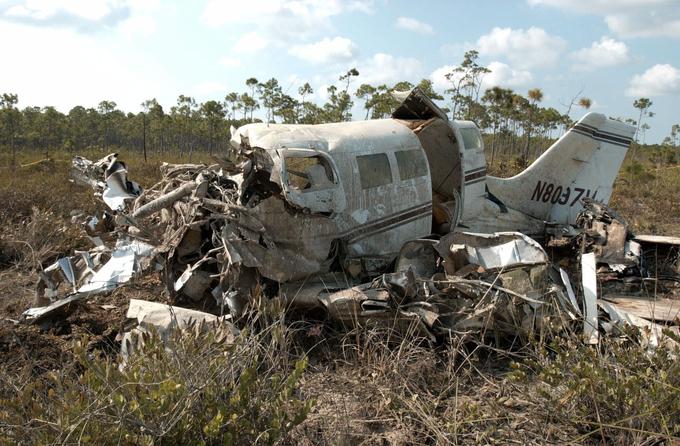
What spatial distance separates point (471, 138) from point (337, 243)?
143 inches

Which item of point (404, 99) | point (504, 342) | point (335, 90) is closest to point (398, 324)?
point (504, 342)

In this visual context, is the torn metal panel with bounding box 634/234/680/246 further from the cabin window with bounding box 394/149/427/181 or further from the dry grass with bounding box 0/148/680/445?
the dry grass with bounding box 0/148/680/445

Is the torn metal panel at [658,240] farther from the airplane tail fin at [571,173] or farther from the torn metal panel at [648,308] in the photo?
the airplane tail fin at [571,173]

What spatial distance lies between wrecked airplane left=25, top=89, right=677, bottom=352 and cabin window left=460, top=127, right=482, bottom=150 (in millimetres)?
39

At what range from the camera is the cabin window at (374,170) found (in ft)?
22.9

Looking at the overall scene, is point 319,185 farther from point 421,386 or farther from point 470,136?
point 470,136

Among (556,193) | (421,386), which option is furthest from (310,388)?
(556,193)

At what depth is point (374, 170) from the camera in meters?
7.14

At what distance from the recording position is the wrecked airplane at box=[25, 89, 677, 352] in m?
5.43

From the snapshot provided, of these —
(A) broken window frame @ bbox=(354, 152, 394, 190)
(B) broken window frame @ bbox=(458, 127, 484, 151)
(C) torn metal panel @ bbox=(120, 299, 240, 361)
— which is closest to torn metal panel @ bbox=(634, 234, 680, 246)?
(B) broken window frame @ bbox=(458, 127, 484, 151)

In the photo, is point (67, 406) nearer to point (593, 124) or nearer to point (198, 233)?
point (198, 233)

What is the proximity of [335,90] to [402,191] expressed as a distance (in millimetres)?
22016

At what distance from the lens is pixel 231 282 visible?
5.59 metres

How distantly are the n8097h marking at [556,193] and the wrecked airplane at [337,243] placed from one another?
1696 mm
